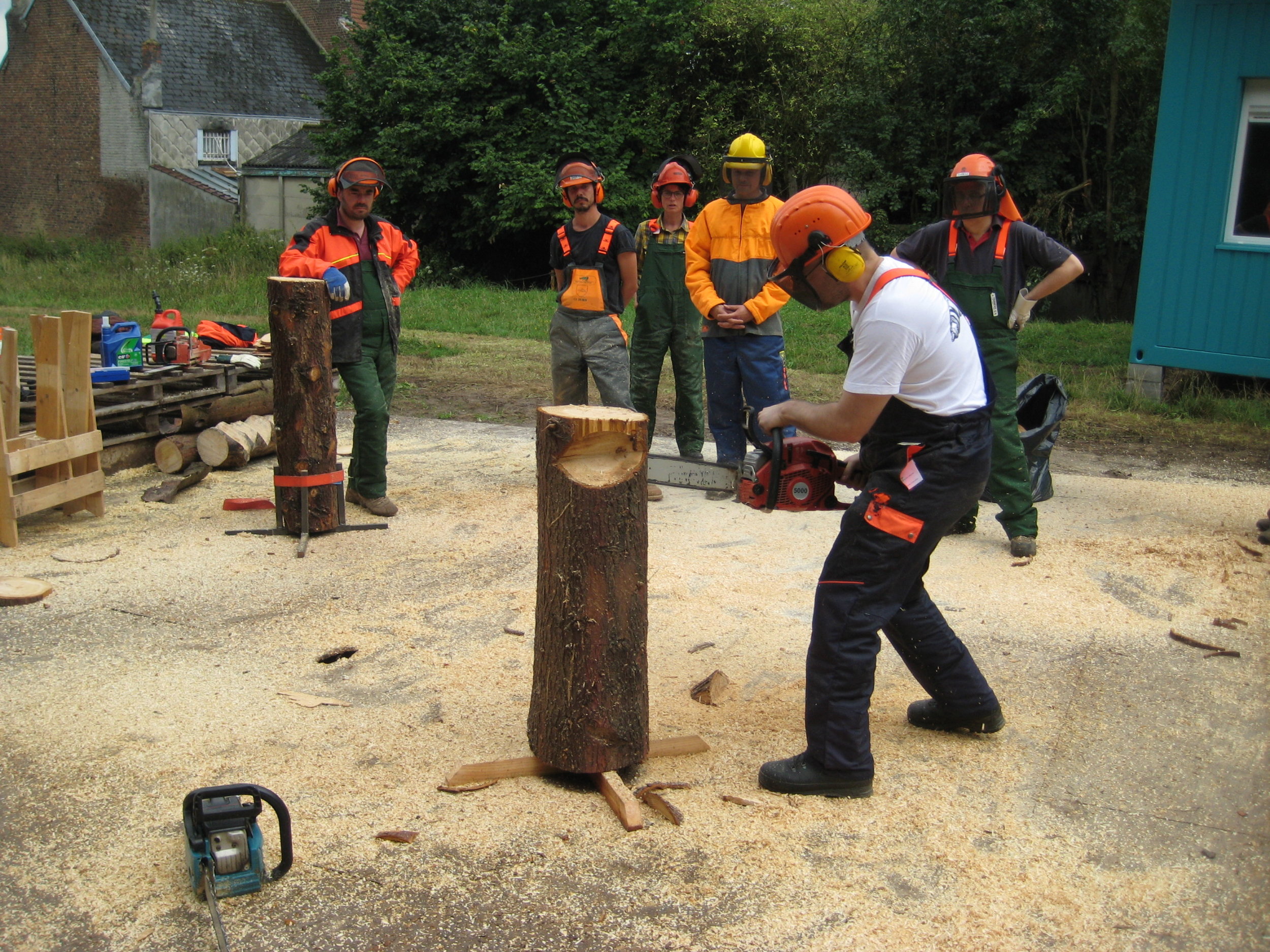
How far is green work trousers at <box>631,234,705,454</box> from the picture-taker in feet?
22.7

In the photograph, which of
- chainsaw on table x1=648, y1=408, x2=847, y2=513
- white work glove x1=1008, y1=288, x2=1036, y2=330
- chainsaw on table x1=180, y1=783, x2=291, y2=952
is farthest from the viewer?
white work glove x1=1008, y1=288, x2=1036, y2=330

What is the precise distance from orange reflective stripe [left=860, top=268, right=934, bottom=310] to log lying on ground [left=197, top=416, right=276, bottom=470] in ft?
17.1

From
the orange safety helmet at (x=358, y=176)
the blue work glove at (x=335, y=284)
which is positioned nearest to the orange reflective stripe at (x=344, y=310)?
the blue work glove at (x=335, y=284)

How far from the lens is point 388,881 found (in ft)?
9.43

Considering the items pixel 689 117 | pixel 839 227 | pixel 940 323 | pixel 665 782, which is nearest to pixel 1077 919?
pixel 665 782

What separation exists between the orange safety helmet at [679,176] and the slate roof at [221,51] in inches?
1003

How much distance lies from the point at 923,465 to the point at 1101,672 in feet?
5.66

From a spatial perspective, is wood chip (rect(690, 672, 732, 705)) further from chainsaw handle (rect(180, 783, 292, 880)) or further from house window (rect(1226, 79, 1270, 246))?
house window (rect(1226, 79, 1270, 246))

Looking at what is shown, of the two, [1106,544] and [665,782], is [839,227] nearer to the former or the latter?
[665,782]

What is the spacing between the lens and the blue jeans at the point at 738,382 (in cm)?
643

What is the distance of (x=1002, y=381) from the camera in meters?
5.60

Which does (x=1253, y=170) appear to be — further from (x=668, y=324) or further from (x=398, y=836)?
(x=398, y=836)

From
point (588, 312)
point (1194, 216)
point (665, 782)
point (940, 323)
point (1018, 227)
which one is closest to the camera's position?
point (940, 323)

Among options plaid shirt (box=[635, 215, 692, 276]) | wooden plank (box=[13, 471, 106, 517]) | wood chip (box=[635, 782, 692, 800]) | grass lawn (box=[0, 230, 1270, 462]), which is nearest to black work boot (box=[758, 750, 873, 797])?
wood chip (box=[635, 782, 692, 800])
